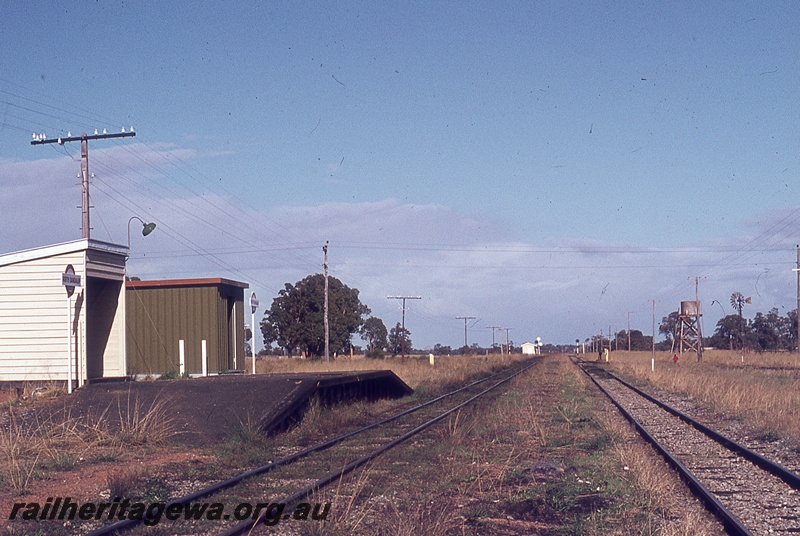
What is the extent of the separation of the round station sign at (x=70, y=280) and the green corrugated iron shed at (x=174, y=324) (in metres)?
9.91

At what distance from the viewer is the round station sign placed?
15.8 m

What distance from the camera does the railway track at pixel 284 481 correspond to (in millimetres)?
6992

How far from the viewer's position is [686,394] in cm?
2603

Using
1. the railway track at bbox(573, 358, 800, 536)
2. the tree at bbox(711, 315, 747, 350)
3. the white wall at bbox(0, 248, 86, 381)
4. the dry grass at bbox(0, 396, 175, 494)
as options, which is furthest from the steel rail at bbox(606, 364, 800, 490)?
the tree at bbox(711, 315, 747, 350)

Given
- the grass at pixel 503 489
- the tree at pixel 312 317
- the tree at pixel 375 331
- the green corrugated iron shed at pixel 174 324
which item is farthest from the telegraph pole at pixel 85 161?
the tree at pixel 375 331

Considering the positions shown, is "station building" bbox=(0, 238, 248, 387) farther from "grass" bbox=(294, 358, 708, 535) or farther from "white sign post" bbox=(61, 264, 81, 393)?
"grass" bbox=(294, 358, 708, 535)

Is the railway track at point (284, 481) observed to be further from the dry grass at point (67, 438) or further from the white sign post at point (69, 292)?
the white sign post at point (69, 292)

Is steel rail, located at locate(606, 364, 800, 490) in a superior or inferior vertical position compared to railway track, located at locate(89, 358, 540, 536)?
inferior

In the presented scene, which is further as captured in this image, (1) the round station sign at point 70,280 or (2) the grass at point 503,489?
(1) the round station sign at point 70,280

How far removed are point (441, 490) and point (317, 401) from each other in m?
7.36

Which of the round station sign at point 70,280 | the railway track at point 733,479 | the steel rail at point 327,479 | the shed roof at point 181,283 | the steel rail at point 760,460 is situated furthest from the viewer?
the shed roof at point 181,283

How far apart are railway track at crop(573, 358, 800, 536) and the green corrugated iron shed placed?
602 inches

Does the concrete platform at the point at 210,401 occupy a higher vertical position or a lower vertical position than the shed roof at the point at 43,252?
lower

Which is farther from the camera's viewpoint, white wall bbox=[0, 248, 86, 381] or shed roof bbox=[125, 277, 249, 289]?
shed roof bbox=[125, 277, 249, 289]
